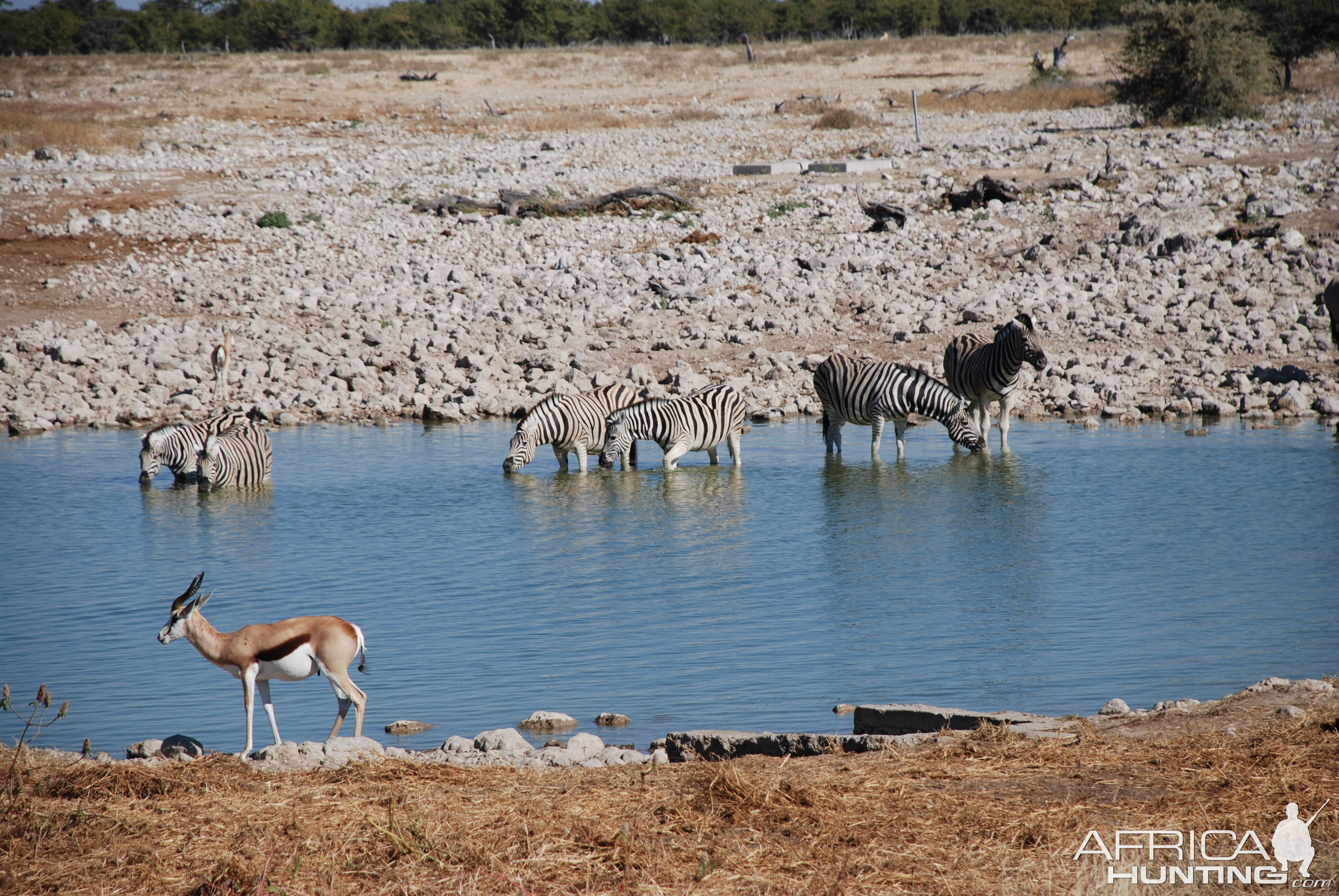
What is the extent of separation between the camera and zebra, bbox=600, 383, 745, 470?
1527 cm

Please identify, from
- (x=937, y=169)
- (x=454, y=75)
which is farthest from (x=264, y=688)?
(x=454, y=75)

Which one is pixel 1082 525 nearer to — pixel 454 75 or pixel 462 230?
pixel 462 230

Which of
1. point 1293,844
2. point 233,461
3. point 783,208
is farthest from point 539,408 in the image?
point 1293,844

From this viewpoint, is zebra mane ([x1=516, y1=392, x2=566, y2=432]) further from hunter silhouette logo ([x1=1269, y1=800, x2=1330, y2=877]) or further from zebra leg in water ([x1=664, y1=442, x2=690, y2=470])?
hunter silhouette logo ([x1=1269, y1=800, x2=1330, y2=877])

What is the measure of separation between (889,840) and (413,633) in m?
5.12

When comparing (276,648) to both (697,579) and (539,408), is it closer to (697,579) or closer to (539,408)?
(697,579)

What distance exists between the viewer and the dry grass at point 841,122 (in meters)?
35.6

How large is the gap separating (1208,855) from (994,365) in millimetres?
11700

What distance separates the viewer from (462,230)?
987 inches

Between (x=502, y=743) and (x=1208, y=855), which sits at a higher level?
(x=1208, y=855)

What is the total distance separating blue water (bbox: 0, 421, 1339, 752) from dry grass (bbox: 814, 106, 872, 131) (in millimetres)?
21011

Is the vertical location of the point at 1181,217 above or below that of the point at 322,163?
below

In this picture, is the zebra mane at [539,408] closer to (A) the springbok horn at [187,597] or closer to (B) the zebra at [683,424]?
(B) the zebra at [683,424]

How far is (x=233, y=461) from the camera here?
14.7m
